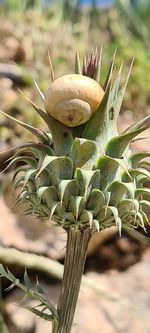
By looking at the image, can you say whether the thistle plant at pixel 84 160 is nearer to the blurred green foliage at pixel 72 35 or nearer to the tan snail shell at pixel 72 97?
the tan snail shell at pixel 72 97

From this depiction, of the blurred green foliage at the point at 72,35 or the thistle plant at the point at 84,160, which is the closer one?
the thistle plant at the point at 84,160

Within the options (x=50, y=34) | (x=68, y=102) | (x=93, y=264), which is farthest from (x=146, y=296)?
(x=50, y=34)

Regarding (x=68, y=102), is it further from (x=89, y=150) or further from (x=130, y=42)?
(x=130, y=42)

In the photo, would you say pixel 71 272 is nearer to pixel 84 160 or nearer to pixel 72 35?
pixel 84 160

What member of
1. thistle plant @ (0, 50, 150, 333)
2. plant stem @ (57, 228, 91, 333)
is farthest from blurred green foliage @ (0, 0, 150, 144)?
thistle plant @ (0, 50, 150, 333)

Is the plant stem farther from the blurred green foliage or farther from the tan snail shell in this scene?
the blurred green foliage

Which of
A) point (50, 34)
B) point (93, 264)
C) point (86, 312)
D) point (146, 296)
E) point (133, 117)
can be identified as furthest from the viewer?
point (50, 34)

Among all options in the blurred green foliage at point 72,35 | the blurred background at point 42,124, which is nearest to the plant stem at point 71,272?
the blurred background at point 42,124
